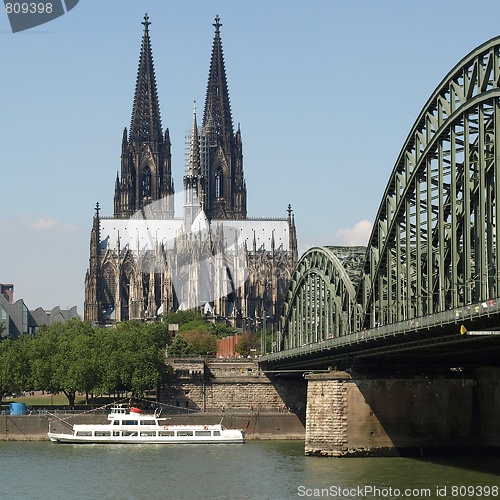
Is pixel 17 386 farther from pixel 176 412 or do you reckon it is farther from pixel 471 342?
pixel 471 342

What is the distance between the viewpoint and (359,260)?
9612 cm

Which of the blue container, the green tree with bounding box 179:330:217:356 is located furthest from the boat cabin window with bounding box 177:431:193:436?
the green tree with bounding box 179:330:217:356

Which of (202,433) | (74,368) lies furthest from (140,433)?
(74,368)

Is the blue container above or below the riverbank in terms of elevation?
above

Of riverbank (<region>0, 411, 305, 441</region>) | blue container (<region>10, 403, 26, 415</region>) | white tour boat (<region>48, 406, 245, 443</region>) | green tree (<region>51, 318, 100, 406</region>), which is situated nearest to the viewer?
white tour boat (<region>48, 406, 245, 443</region>)

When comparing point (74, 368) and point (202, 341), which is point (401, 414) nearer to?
point (74, 368)

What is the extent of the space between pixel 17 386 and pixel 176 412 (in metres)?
14.0

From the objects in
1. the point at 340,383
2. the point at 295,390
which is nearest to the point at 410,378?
the point at 340,383

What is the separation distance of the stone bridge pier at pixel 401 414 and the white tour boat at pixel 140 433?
1794cm

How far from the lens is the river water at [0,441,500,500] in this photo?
6278cm

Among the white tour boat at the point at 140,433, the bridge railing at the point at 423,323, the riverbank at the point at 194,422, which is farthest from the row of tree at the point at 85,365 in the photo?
the bridge railing at the point at 423,323

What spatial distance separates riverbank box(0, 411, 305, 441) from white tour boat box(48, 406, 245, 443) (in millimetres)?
2536

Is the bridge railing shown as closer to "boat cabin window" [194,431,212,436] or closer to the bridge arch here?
the bridge arch

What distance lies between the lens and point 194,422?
106750 millimetres
